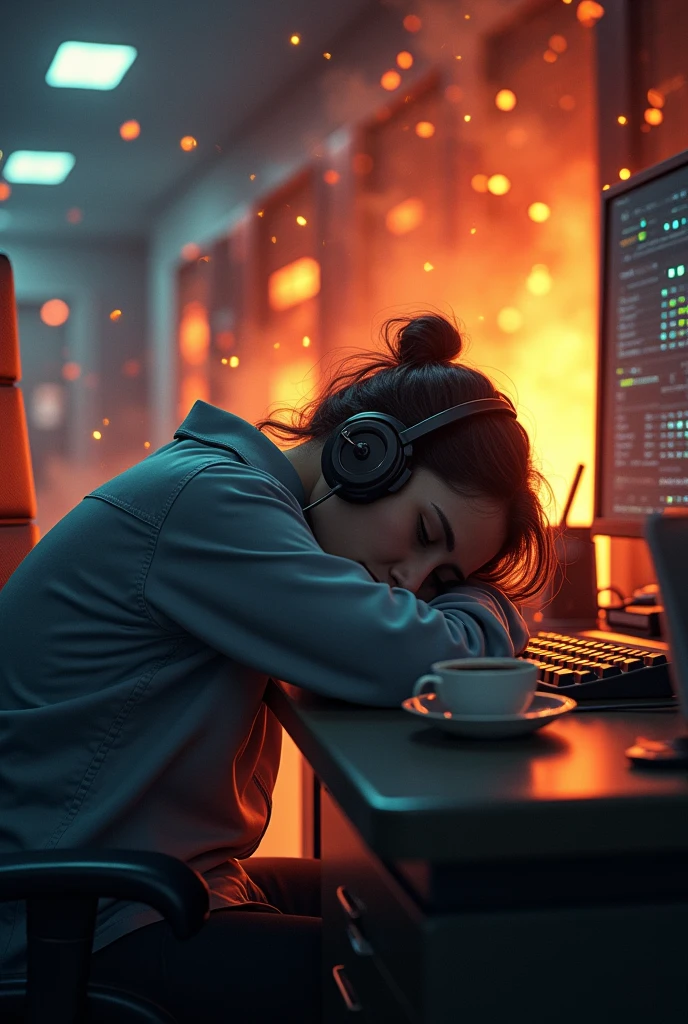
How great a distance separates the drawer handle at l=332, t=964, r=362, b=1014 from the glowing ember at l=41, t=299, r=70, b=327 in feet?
4.77

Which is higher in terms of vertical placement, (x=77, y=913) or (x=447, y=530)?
(x=447, y=530)

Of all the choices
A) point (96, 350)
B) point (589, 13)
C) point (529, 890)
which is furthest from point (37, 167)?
point (529, 890)

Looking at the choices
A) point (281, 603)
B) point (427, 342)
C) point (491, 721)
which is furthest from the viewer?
point (427, 342)

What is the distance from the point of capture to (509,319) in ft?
6.79

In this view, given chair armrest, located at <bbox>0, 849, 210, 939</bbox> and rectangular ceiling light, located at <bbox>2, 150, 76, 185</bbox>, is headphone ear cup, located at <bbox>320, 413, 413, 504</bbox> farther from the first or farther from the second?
rectangular ceiling light, located at <bbox>2, 150, 76, 185</bbox>

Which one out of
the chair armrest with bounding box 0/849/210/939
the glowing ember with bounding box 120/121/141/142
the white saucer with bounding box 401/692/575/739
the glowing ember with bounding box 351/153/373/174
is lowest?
the chair armrest with bounding box 0/849/210/939

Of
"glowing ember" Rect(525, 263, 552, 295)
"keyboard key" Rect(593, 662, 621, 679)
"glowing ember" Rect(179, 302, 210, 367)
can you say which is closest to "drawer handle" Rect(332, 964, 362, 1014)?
"keyboard key" Rect(593, 662, 621, 679)

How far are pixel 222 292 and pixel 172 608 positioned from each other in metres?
1.30

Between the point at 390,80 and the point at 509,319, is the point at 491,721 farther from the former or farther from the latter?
the point at 390,80

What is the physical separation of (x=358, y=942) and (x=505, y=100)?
1809mm

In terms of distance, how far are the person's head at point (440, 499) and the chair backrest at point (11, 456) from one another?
0.49 meters

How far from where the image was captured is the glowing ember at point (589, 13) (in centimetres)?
183

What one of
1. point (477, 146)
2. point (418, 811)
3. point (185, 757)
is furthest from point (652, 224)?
point (418, 811)

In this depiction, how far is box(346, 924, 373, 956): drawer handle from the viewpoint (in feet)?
2.16
